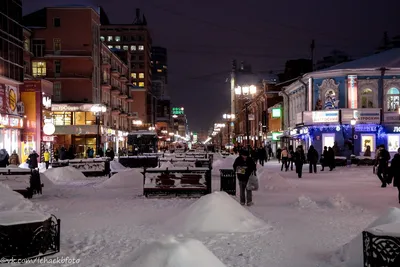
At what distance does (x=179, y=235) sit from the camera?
1106cm

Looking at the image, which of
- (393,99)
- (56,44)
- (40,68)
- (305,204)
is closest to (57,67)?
(40,68)

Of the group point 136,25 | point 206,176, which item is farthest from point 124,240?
point 136,25

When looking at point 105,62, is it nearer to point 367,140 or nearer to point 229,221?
point 367,140

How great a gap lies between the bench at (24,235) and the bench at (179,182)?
969cm

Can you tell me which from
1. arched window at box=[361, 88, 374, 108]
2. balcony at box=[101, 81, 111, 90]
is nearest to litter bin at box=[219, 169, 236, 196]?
arched window at box=[361, 88, 374, 108]

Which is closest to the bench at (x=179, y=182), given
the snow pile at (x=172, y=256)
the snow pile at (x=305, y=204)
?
the snow pile at (x=305, y=204)

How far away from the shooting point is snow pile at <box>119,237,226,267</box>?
5.96m

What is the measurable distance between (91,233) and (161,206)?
496 cm

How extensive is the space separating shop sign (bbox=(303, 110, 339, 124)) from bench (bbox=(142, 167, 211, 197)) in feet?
95.2

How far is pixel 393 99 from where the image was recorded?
152 ft

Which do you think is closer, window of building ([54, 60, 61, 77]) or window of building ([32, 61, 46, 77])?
window of building ([32, 61, 46, 77])

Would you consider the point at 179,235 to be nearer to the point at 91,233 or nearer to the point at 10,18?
the point at 91,233

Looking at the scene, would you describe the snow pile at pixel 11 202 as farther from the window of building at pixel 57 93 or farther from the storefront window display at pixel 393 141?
the window of building at pixel 57 93

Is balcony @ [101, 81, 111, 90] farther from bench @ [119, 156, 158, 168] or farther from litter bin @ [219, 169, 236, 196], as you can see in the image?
litter bin @ [219, 169, 236, 196]
